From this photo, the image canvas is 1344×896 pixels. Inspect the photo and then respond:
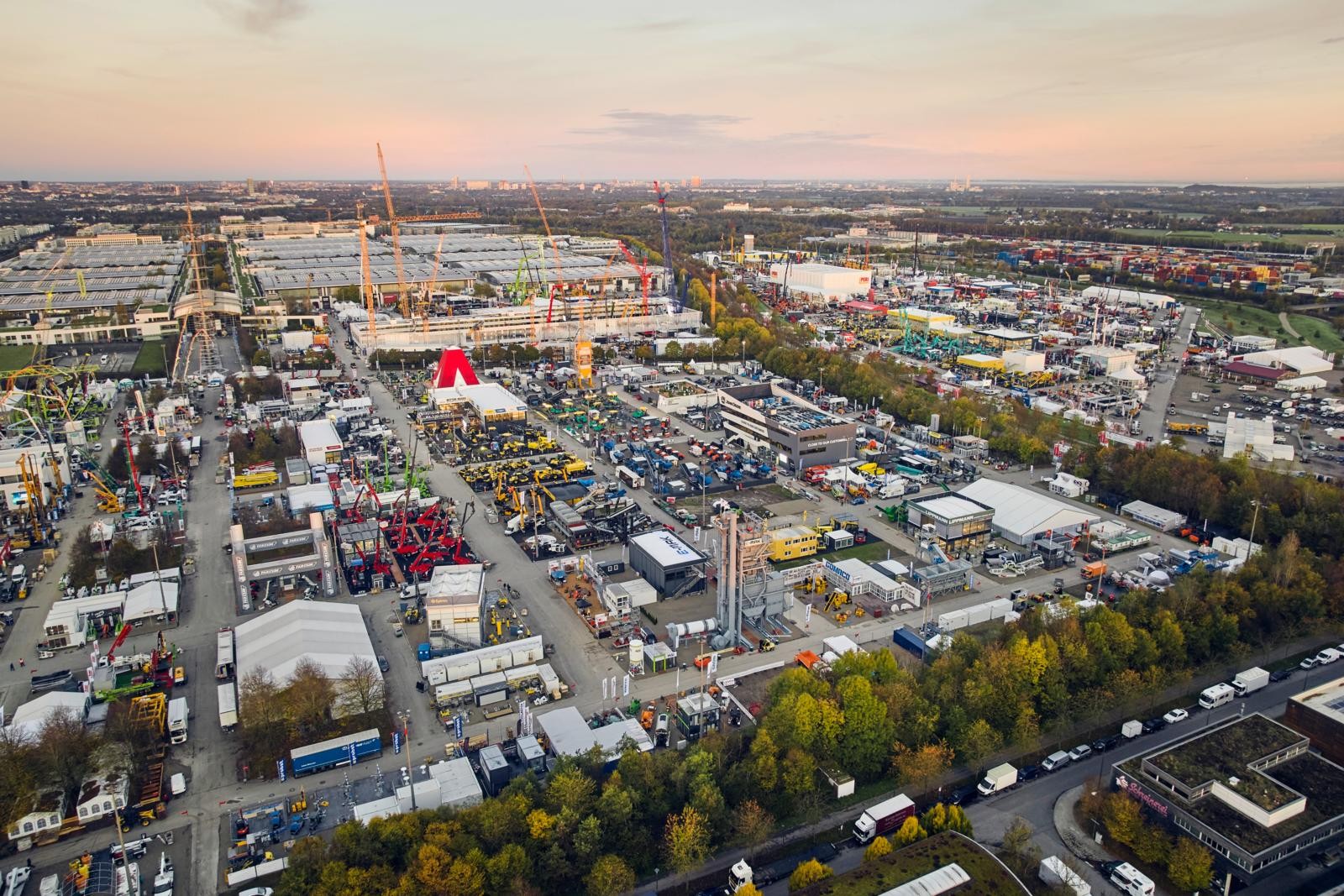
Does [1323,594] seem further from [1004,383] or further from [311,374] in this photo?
[311,374]

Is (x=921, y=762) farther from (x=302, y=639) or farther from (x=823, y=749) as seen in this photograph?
(x=302, y=639)

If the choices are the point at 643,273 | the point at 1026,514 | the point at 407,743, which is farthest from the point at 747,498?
the point at 643,273

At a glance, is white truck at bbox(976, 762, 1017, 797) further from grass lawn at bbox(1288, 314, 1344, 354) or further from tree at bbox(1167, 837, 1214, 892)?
grass lawn at bbox(1288, 314, 1344, 354)

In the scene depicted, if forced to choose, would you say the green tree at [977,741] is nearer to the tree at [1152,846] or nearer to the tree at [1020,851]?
the tree at [1020,851]

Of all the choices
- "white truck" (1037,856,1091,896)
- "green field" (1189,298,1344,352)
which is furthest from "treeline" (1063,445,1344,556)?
"green field" (1189,298,1344,352)

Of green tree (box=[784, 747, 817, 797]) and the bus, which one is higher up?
green tree (box=[784, 747, 817, 797])

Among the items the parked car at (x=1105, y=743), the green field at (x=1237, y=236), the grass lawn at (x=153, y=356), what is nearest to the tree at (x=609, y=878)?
the parked car at (x=1105, y=743)

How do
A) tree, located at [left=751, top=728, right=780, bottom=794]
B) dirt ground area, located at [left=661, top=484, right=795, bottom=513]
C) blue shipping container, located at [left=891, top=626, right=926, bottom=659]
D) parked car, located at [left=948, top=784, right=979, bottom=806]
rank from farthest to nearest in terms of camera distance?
dirt ground area, located at [left=661, top=484, right=795, bottom=513]
blue shipping container, located at [left=891, top=626, right=926, bottom=659]
parked car, located at [left=948, top=784, right=979, bottom=806]
tree, located at [left=751, top=728, right=780, bottom=794]
